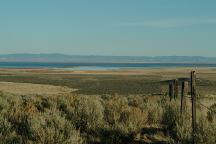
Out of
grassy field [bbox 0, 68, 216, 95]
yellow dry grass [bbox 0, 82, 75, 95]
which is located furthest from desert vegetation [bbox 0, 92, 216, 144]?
yellow dry grass [bbox 0, 82, 75, 95]

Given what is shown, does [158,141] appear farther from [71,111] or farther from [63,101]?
[63,101]

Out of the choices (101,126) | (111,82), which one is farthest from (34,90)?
(101,126)

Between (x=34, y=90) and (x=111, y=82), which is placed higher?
(x=34, y=90)

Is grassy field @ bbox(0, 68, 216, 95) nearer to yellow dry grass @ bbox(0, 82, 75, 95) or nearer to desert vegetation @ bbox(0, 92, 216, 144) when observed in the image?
yellow dry grass @ bbox(0, 82, 75, 95)

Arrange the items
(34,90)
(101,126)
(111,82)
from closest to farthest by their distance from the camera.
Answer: (101,126) → (34,90) → (111,82)

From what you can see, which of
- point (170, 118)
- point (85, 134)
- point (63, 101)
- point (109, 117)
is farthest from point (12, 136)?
point (63, 101)

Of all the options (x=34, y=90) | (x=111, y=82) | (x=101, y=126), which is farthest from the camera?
(x=111, y=82)

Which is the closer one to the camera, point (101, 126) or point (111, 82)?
point (101, 126)

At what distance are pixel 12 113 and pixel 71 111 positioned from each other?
1963mm

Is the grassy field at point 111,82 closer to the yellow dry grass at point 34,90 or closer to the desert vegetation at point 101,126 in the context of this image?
the yellow dry grass at point 34,90

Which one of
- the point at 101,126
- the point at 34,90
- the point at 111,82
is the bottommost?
the point at 111,82

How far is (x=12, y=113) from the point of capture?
1449 cm

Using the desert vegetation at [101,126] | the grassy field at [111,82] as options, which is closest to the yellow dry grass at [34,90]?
the grassy field at [111,82]

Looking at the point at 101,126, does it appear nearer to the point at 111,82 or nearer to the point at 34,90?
the point at 34,90
